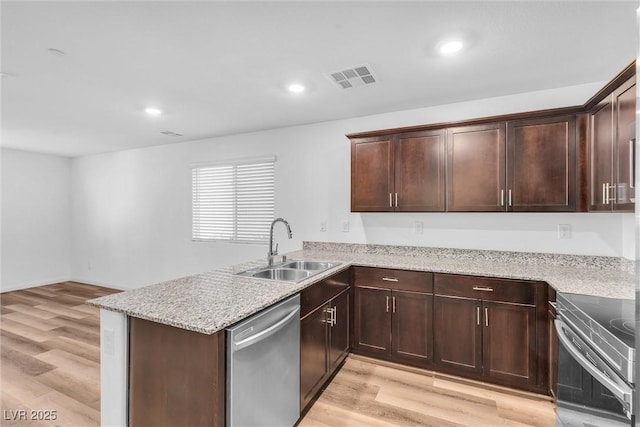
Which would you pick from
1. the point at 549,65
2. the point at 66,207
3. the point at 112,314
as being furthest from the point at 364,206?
the point at 66,207

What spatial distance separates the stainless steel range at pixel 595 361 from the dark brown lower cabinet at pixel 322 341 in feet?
4.88

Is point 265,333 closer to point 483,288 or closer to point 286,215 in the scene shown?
point 483,288

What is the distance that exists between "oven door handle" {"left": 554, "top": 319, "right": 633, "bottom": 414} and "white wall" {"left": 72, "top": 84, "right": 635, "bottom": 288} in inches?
51.6

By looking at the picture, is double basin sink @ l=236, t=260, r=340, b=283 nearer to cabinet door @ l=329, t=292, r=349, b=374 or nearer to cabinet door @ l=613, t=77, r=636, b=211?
cabinet door @ l=329, t=292, r=349, b=374

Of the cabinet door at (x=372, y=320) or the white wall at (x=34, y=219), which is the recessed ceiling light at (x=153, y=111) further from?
the white wall at (x=34, y=219)

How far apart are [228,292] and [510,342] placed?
7.18ft

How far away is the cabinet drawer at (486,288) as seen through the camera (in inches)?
89.7

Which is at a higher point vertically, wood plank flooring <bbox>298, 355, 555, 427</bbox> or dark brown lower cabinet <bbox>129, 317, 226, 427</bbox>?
dark brown lower cabinet <bbox>129, 317, 226, 427</bbox>

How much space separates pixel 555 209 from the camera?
247cm

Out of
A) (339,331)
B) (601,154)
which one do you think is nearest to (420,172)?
(601,154)

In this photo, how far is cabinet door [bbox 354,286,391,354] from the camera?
2.73 m

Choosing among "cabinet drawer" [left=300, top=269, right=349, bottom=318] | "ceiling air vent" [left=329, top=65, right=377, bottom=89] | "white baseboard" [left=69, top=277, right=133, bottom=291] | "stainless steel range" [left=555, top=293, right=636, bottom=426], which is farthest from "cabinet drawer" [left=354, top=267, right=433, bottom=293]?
"white baseboard" [left=69, top=277, right=133, bottom=291]

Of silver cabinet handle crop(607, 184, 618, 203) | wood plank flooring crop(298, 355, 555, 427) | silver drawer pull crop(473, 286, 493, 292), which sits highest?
silver cabinet handle crop(607, 184, 618, 203)

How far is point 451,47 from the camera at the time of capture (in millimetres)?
2051
